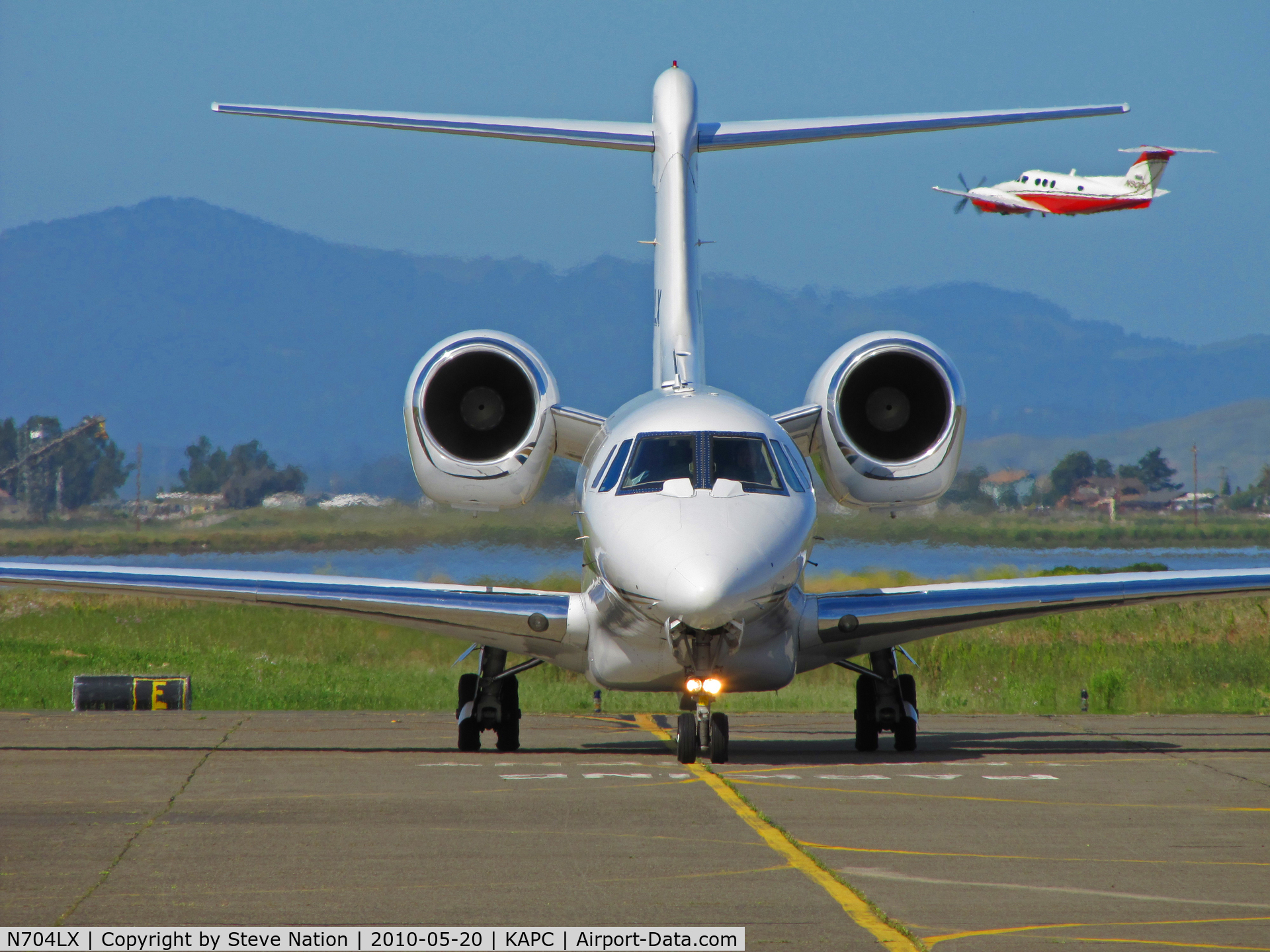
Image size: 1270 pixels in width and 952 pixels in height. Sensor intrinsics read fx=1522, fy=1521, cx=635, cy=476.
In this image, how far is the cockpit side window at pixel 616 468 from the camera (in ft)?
47.4

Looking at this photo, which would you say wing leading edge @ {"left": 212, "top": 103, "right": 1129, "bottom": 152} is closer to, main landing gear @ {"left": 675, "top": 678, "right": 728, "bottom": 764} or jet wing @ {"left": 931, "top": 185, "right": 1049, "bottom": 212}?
main landing gear @ {"left": 675, "top": 678, "right": 728, "bottom": 764}

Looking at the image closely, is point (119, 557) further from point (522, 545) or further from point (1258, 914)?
point (1258, 914)

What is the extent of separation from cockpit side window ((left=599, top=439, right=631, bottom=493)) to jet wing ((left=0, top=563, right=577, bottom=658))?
1677 mm

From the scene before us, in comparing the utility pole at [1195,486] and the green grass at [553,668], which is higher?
the utility pole at [1195,486]

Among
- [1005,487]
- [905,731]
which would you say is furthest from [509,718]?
[1005,487]

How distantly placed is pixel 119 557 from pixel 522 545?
7592mm

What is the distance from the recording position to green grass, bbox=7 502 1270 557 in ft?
77.6

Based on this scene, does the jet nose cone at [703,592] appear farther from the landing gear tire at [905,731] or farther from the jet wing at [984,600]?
the landing gear tire at [905,731]

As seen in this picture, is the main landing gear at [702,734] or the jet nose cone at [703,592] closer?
the jet nose cone at [703,592]

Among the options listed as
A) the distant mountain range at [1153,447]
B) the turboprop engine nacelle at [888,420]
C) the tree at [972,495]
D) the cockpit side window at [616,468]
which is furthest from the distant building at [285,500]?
the cockpit side window at [616,468]

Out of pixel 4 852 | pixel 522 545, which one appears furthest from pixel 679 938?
pixel 522 545

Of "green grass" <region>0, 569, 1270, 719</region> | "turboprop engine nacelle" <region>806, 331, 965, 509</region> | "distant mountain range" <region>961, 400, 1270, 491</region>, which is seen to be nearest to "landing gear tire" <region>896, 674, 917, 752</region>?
"turboprop engine nacelle" <region>806, 331, 965, 509</region>

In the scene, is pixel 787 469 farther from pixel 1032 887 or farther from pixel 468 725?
pixel 1032 887

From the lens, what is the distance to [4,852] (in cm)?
941
